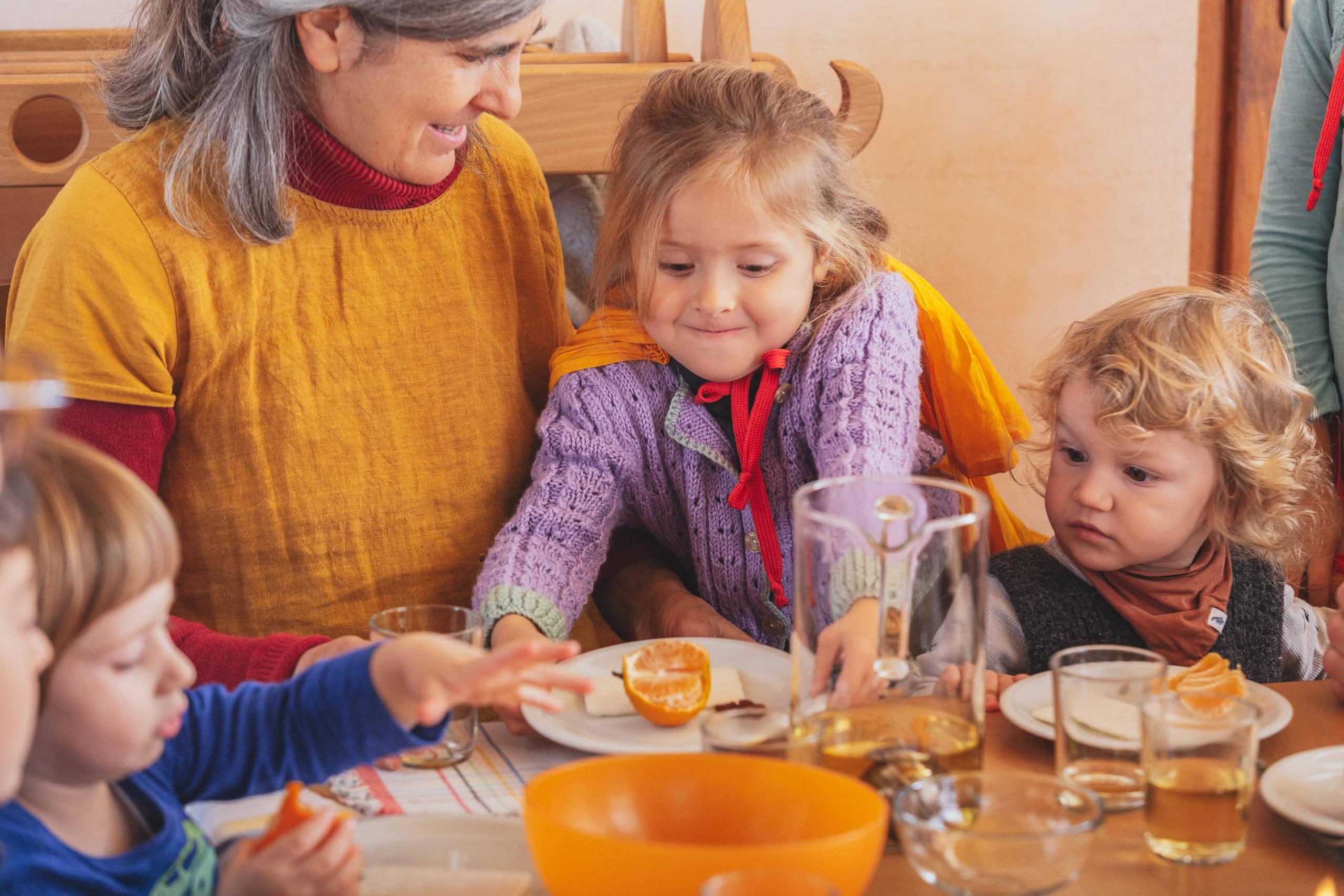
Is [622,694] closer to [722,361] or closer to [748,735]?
[748,735]

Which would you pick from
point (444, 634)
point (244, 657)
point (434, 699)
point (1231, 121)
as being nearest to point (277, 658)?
point (244, 657)

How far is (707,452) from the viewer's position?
1.39 metres

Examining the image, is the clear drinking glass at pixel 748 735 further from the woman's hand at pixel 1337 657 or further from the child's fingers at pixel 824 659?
the woman's hand at pixel 1337 657

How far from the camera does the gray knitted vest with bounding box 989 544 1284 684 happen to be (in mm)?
1355

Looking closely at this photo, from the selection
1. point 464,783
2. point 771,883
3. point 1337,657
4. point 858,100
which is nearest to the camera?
point 771,883

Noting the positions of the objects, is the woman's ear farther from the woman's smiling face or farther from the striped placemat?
the striped placemat

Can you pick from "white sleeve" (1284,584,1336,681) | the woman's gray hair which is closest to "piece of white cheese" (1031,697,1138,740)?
"white sleeve" (1284,584,1336,681)

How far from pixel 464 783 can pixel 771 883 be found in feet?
1.26

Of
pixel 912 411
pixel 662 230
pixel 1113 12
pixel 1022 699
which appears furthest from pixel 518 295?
pixel 1113 12

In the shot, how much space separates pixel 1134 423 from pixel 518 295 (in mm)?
722

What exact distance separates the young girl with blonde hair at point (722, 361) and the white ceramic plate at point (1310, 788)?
0.50 metres

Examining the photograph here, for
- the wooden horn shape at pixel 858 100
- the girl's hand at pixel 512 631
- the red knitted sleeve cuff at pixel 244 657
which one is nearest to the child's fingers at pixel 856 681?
the girl's hand at pixel 512 631

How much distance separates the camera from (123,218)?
122 cm

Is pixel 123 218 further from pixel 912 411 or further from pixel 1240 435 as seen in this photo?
pixel 1240 435
